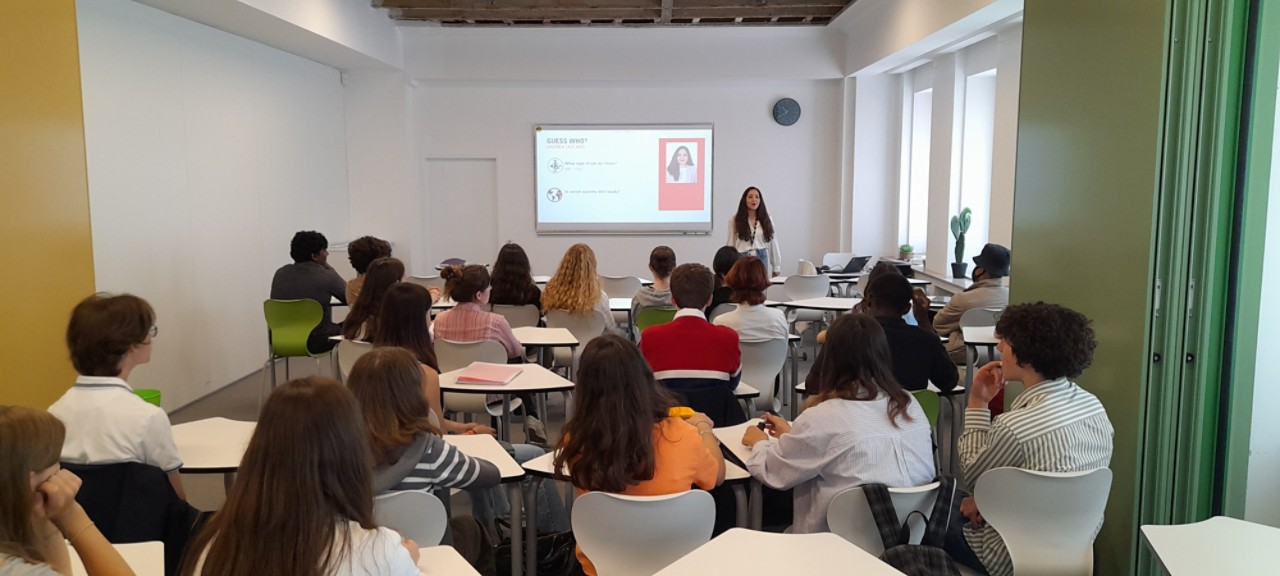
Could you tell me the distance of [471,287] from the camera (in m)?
4.76

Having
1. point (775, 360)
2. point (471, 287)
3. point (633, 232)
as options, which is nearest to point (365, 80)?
point (633, 232)

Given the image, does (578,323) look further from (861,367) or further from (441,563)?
(441,563)

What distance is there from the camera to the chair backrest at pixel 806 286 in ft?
A: 24.7

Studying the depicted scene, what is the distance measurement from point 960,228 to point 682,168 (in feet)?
12.1

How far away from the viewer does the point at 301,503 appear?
5.70 ft

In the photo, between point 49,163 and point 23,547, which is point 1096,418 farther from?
point 49,163

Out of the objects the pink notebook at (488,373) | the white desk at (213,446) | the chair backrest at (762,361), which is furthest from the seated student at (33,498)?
the chair backrest at (762,361)

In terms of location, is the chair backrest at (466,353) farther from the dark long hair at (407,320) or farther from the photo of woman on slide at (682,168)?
the photo of woman on slide at (682,168)

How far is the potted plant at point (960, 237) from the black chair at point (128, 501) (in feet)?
22.8

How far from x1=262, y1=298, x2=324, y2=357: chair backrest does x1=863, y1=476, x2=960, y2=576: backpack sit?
451cm

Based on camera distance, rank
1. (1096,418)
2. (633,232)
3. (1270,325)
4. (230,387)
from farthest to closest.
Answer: (633,232), (230,387), (1270,325), (1096,418)

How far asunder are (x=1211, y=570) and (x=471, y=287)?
3499 mm

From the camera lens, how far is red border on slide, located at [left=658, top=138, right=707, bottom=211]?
10.9 metres

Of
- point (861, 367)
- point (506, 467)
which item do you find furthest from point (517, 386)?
point (861, 367)
